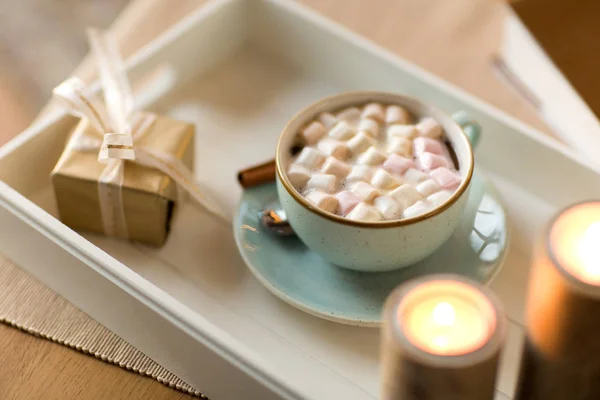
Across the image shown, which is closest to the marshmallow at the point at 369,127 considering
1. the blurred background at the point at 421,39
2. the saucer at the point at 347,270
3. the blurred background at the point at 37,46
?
the saucer at the point at 347,270

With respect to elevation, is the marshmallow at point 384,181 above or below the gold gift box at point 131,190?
above

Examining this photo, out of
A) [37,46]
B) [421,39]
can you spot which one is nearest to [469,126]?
[421,39]

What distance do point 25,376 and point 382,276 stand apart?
318 millimetres

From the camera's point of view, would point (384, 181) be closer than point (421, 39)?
Yes

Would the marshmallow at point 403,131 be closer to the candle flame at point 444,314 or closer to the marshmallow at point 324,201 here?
the marshmallow at point 324,201

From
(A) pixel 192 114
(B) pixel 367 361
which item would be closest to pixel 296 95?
(A) pixel 192 114

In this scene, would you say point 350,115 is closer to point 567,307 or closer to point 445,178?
point 445,178

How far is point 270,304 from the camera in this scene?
734mm

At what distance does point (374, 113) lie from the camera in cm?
76

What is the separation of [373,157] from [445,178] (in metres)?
0.07

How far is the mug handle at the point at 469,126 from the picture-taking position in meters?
A: 0.78

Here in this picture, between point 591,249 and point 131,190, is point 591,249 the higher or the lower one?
the higher one

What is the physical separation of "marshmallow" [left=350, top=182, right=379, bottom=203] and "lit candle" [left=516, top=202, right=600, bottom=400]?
8.0 inches

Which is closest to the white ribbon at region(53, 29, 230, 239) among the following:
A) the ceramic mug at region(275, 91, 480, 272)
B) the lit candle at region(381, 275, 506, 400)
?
the ceramic mug at region(275, 91, 480, 272)
